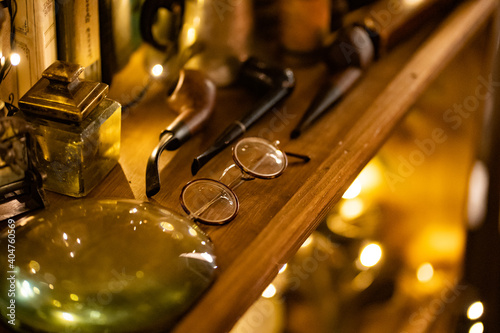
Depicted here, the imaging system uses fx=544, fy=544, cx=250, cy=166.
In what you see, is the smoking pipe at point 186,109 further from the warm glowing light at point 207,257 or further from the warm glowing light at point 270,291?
the warm glowing light at point 270,291

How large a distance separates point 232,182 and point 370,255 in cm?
74

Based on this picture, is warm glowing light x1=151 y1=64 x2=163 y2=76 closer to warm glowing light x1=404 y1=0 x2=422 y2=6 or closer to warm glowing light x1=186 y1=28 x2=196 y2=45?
warm glowing light x1=186 y1=28 x2=196 y2=45

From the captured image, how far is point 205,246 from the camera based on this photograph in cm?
54

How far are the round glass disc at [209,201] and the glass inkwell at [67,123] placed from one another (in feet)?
0.38

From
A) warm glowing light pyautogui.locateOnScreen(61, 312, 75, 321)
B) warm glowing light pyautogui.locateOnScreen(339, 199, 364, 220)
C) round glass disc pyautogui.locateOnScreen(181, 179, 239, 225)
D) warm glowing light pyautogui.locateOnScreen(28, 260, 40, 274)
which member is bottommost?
warm glowing light pyautogui.locateOnScreen(339, 199, 364, 220)

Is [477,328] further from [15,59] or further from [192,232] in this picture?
[15,59]

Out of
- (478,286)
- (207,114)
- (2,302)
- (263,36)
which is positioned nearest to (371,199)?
(478,286)

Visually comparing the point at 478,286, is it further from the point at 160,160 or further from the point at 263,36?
the point at 160,160

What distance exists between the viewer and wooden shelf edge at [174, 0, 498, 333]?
1.58 feet

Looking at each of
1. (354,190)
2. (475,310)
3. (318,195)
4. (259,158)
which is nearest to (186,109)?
(259,158)

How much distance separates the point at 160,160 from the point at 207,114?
0.33 feet

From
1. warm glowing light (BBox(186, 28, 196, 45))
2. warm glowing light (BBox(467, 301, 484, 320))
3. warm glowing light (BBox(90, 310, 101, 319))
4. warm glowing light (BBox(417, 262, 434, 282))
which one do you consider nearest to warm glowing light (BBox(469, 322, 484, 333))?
warm glowing light (BBox(467, 301, 484, 320))

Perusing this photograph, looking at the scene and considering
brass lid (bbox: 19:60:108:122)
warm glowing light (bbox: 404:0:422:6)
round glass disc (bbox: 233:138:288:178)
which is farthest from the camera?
warm glowing light (bbox: 404:0:422:6)

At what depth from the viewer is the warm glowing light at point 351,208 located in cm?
135
